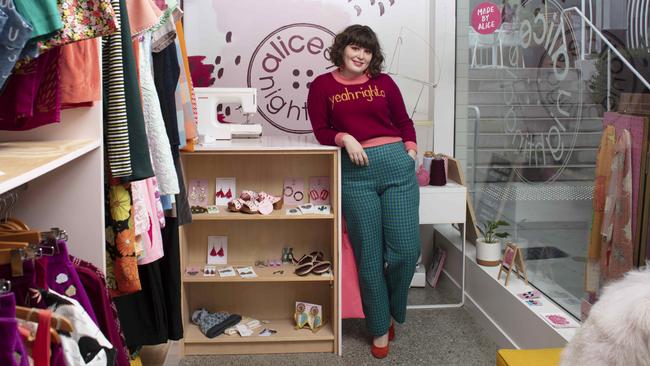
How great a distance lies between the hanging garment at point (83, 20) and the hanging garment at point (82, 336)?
46 centimetres

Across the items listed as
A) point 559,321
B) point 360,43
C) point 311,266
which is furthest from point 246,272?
point 559,321

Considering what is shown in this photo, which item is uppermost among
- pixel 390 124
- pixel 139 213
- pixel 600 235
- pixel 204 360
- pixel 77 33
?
pixel 77 33

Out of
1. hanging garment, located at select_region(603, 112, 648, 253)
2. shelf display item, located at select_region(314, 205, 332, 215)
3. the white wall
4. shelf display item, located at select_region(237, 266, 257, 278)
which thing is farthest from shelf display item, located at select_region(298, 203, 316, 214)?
hanging garment, located at select_region(603, 112, 648, 253)

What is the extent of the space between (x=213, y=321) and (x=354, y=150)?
1116mm

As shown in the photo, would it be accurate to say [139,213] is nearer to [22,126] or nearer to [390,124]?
[22,126]

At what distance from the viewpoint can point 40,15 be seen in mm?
1111

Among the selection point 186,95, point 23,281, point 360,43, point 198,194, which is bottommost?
point 198,194

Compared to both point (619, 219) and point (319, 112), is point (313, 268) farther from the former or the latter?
point (619, 219)

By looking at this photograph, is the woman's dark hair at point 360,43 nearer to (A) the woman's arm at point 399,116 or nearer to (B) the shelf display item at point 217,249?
(A) the woman's arm at point 399,116

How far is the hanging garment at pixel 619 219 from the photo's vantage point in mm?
2439

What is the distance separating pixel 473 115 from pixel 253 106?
1.46 metres

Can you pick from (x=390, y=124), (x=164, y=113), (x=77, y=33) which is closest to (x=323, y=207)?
(x=390, y=124)

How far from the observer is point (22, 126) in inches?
58.1

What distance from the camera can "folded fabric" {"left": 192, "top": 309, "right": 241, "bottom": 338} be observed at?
131 inches
